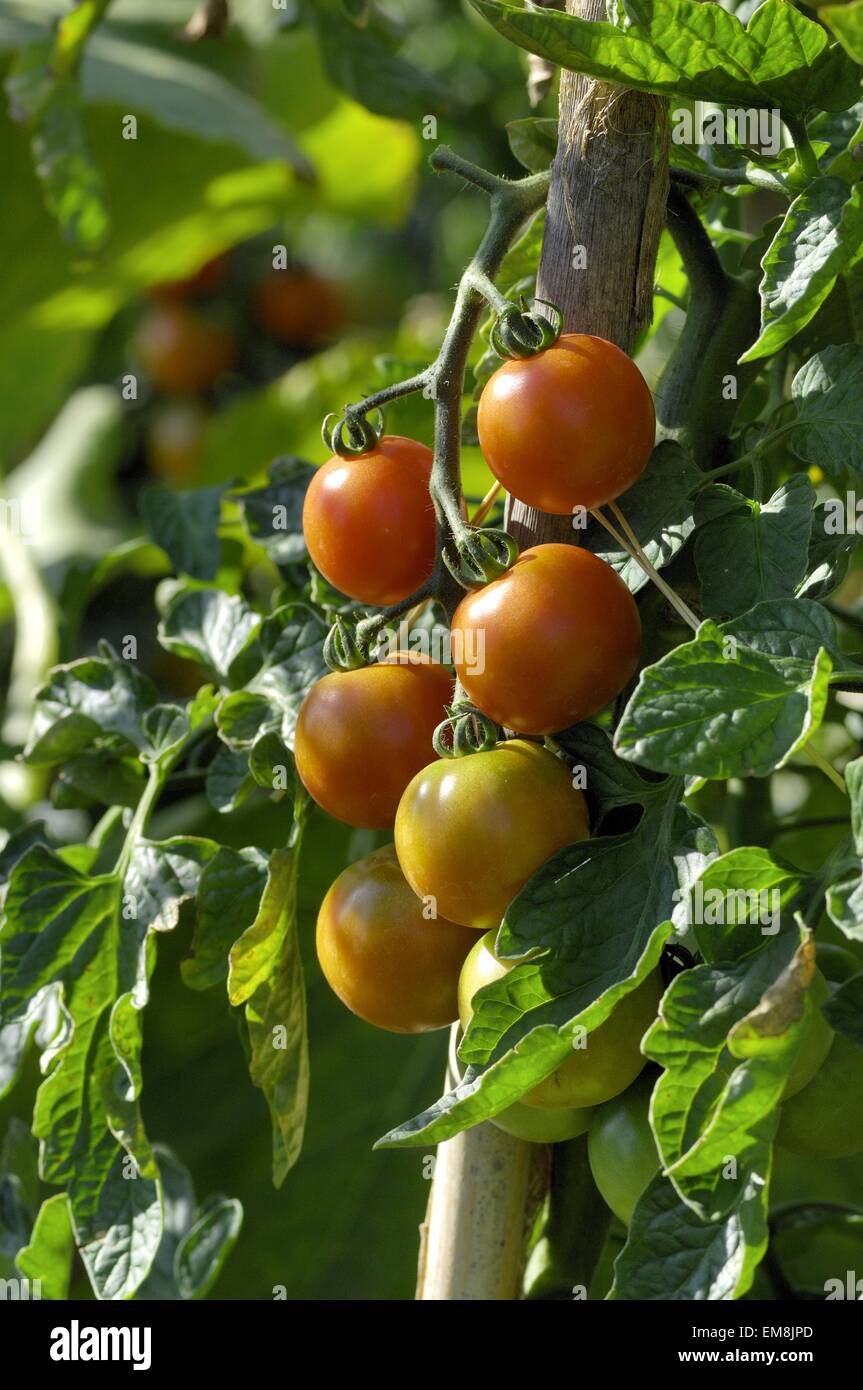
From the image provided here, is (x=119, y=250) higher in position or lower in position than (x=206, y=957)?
higher

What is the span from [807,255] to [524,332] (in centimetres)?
9

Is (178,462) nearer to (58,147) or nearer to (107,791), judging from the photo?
(58,147)

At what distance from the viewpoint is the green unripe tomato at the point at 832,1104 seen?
0.39 metres

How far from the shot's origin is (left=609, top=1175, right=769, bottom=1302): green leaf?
1.11 feet

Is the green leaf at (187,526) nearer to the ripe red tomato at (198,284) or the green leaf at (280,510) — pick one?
the green leaf at (280,510)

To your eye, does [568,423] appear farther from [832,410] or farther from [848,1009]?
[848,1009]

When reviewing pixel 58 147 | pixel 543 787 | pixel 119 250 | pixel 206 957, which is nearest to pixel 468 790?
pixel 543 787

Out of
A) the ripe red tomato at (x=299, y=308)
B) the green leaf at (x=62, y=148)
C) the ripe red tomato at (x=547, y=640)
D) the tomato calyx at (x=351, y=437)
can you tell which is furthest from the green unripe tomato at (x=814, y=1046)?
the ripe red tomato at (x=299, y=308)

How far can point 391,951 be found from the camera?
0.43m

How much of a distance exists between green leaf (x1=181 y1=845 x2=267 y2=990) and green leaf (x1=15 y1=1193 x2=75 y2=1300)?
112mm

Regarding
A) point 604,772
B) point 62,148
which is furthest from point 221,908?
point 62,148

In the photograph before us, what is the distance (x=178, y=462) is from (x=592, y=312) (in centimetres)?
127

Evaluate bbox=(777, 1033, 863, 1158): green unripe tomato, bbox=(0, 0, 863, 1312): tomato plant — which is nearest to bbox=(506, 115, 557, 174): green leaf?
bbox=(0, 0, 863, 1312): tomato plant

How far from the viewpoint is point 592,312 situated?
0.45m
